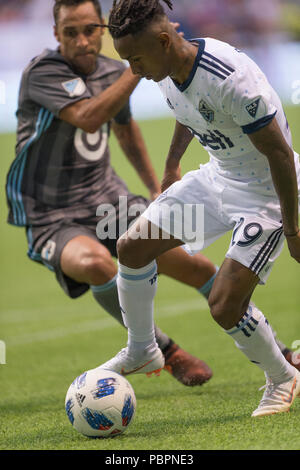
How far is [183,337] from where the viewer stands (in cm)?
621

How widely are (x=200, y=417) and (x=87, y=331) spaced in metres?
3.26

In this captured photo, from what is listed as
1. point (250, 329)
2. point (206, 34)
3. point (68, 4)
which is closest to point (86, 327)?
point (68, 4)

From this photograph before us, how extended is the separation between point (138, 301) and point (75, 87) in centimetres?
165

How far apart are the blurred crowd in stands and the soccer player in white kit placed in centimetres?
1407

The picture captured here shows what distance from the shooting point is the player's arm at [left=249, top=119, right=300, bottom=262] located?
3.12 metres

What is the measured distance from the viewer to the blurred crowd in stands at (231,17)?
17.5 metres

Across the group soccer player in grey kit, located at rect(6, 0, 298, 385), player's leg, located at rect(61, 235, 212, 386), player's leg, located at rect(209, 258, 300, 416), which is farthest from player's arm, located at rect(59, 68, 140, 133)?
player's leg, located at rect(209, 258, 300, 416)

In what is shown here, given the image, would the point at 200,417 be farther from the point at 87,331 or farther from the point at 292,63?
the point at 292,63

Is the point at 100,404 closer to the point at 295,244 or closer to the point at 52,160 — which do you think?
the point at 295,244

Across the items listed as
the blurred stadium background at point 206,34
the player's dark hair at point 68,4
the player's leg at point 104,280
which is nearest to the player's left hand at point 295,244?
the player's leg at point 104,280

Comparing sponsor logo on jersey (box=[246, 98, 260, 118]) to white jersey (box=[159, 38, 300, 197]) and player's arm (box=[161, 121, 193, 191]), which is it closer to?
white jersey (box=[159, 38, 300, 197])

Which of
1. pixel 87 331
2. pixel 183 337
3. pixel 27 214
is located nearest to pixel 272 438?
pixel 27 214

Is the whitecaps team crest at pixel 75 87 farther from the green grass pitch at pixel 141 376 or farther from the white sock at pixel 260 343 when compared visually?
the white sock at pixel 260 343

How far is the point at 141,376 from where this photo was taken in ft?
16.5
